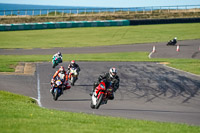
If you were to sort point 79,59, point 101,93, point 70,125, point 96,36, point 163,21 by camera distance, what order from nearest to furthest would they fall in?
1. point 70,125
2. point 101,93
3. point 79,59
4. point 96,36
5. point 163,21

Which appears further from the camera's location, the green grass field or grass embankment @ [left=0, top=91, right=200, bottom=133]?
the green grass field

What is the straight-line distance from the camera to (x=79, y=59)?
116ft

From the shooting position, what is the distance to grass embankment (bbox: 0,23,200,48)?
5192 cm

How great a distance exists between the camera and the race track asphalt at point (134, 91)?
15.6m

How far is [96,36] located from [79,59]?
24094mm

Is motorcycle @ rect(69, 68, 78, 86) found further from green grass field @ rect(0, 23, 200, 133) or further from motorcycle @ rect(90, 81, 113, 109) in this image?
motorcycle @ rect(90, 81, 113, 109)

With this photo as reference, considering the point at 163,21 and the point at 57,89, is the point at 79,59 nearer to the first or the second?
the point at 57,89

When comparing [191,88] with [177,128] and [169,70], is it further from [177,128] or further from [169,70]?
[177,128]

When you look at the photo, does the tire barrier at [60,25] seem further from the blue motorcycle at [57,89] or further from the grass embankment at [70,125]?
the grass embankment at [70,125]

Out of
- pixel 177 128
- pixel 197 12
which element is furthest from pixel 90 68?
pixel 197 12

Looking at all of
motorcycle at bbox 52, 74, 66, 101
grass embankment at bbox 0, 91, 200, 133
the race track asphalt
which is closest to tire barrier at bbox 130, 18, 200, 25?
the race track asphalt

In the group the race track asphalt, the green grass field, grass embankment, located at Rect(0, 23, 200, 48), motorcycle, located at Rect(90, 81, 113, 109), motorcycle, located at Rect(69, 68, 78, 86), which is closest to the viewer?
the green grass field

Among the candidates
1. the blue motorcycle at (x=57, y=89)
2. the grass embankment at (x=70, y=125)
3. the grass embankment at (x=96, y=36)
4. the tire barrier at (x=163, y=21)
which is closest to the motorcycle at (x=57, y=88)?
the blue motorcycle at (x=57, y=89)

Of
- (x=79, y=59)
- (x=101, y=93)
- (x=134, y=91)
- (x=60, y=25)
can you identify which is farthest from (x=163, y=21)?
(x=101, y=93)
